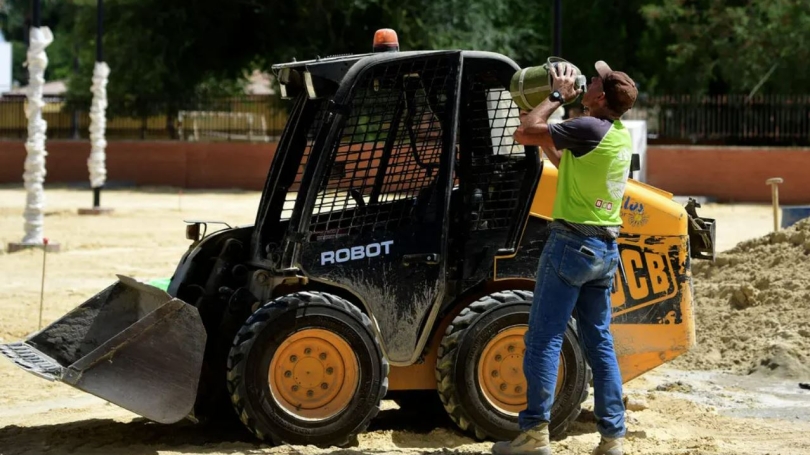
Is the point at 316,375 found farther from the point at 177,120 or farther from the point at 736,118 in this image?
the point at 177,120

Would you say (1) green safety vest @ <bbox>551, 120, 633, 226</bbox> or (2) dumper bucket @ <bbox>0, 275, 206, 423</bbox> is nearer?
(1) green safety vest @ <bbox>551, 120, 633, 226</bbox>

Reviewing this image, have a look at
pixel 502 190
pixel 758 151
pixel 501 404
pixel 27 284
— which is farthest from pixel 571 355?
pixel 758 151

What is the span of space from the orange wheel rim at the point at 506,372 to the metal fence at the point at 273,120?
22.1m

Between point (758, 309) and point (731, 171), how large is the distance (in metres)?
17.9

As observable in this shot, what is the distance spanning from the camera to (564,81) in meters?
5.72

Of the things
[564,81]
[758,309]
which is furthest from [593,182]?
[758,309]

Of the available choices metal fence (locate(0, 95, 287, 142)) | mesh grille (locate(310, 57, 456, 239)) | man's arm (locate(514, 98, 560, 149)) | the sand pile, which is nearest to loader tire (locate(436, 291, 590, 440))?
mesh grille (locate(310, 57, 456, 239))

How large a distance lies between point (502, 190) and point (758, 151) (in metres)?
21.6

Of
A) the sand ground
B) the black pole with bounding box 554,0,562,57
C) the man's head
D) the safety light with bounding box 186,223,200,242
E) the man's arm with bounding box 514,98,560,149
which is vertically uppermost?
the black pole with bounding box 554,0,562,57

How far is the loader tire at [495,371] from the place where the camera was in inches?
257

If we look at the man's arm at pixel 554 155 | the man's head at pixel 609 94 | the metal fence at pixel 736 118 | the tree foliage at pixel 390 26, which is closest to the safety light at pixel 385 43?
the man's arm at pixel 554 155

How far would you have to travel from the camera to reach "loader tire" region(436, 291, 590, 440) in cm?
654

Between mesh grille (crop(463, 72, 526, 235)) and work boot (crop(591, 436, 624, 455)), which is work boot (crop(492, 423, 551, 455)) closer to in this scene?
work boot (crop(591, 436, 624, 455))

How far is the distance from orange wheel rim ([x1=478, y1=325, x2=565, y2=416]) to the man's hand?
144 cm
